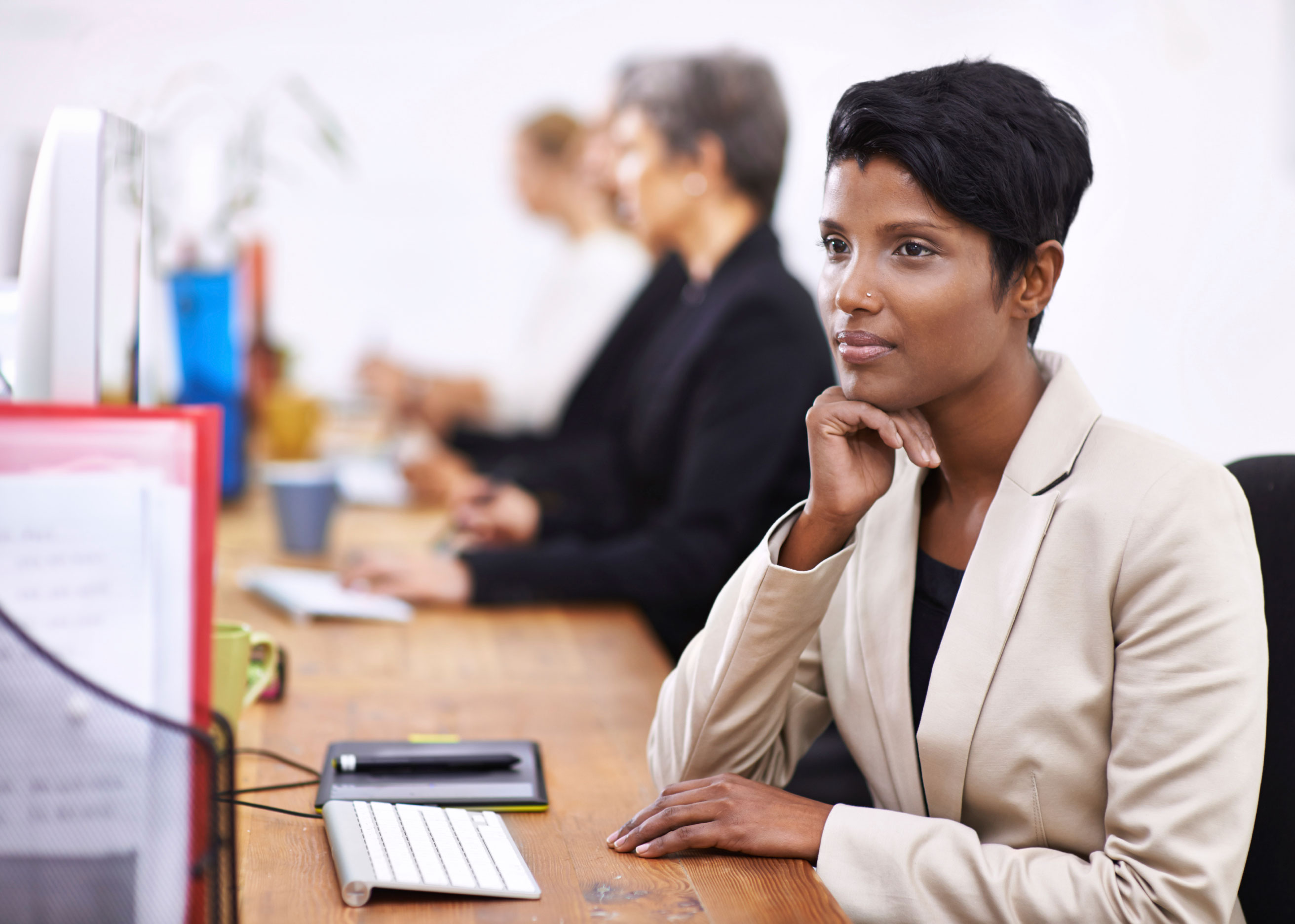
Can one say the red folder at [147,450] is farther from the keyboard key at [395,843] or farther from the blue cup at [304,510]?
the blue cup at [304,510]

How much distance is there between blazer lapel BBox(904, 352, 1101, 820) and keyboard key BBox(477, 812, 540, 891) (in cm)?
34

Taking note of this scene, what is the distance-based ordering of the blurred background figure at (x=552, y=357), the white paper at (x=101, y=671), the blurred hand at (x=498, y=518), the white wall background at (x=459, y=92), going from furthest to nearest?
1. the white wall background at (x=459, y=92)
2. the blurred background figure at (x=552, y=357)
3. the blurred hand at (x=498, y=518)
4. the white paper at (x=101, y=671)

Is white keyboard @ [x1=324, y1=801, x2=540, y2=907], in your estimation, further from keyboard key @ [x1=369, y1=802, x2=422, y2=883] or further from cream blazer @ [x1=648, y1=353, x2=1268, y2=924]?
cream blazer @ [x1=648, y1=353, x2=1268, y2=924]

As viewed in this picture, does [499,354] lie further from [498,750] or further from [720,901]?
[720,901]

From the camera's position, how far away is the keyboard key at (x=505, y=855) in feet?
2.78

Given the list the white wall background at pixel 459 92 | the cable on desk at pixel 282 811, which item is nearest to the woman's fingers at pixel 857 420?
the cable on desk at pixel 282 811

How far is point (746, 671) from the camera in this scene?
1.02m

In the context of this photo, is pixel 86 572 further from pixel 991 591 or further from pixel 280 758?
pixel 991 591

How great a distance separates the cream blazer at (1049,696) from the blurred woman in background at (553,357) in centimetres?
194

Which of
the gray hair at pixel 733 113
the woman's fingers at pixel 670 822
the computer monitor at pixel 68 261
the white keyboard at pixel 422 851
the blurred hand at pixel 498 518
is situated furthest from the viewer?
the blurred hand at pixel 498 518

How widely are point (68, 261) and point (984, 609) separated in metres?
0.71

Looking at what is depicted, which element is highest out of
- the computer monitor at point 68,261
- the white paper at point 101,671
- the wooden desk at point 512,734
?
the computer monitor at point 68,261

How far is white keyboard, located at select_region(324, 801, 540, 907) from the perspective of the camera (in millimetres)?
Result: 823

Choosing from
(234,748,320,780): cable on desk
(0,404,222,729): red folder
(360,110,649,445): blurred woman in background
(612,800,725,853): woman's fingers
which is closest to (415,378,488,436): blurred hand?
(360,110,649,445): blurred woman in background
